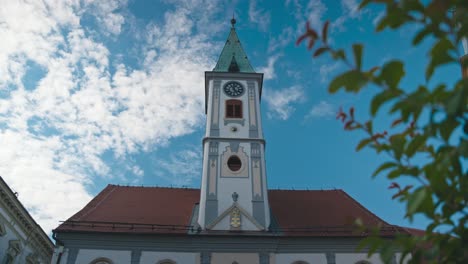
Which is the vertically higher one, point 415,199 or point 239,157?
point 239,157

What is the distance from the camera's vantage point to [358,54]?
2.49 m

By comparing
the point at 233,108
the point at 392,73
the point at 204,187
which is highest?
the point at 233,108

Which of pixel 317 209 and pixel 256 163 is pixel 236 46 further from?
pixel 317 209

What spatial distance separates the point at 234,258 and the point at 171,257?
321 centimetres

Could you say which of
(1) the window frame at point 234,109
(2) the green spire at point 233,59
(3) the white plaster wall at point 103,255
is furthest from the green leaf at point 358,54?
(2) the green spire at point 233,59

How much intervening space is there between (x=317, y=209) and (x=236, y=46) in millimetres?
13984

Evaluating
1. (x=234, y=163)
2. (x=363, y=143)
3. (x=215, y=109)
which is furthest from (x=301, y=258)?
(x=363, y=143)

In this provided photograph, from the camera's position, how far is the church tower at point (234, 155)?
2159 cm

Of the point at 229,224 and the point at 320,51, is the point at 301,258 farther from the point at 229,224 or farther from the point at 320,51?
the point at 320,51

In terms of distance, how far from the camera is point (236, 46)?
31047 millimetres

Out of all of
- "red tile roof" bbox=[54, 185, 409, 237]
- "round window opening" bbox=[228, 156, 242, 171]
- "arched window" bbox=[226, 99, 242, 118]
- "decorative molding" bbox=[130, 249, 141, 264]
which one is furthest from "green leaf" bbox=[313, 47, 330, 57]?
"arched window" bbox=[226, 99, 242, 118]

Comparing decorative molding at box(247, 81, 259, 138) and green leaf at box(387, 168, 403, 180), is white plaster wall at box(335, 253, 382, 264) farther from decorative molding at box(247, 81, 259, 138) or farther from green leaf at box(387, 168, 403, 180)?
green leaf at box(387, 168, 403, 180)

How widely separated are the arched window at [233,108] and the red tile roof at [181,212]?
5597mm

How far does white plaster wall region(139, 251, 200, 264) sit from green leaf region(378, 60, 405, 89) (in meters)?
19.3
